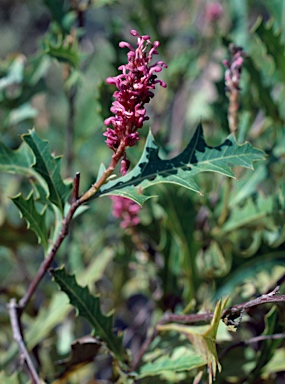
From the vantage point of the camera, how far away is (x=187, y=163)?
646 millimetres

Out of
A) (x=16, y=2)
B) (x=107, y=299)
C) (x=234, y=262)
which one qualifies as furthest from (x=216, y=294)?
(x=16, y=2)

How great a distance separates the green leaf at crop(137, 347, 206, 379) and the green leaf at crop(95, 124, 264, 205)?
8.5 inches

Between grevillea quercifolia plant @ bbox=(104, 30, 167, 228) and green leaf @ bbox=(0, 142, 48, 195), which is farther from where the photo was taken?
green leaf @ bbox=(0, 142, 48, 195)

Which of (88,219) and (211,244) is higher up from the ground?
(88,219)

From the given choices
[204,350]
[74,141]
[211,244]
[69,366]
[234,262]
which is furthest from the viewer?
[74,141]

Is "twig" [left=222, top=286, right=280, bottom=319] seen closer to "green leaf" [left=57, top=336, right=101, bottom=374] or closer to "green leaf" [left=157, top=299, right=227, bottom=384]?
"green leaf" [left=157, top=299, right=227, bottom=384]

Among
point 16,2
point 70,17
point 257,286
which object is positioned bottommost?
point 257,286

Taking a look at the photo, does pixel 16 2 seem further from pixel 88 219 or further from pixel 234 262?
pixel 234 262

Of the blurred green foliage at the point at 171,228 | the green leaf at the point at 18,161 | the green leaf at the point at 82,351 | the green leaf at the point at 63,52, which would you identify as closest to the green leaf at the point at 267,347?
the blurred green foliage at the point at 171,228

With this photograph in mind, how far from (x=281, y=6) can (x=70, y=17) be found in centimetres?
41

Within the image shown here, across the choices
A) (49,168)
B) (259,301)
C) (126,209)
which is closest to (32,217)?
(49,168)

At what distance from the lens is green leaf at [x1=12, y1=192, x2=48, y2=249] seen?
0.67 metres

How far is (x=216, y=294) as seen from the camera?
878 millimetres

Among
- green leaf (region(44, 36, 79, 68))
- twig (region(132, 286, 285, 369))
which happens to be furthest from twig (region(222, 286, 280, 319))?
green leaf (region(44, 36, 79, 68))
